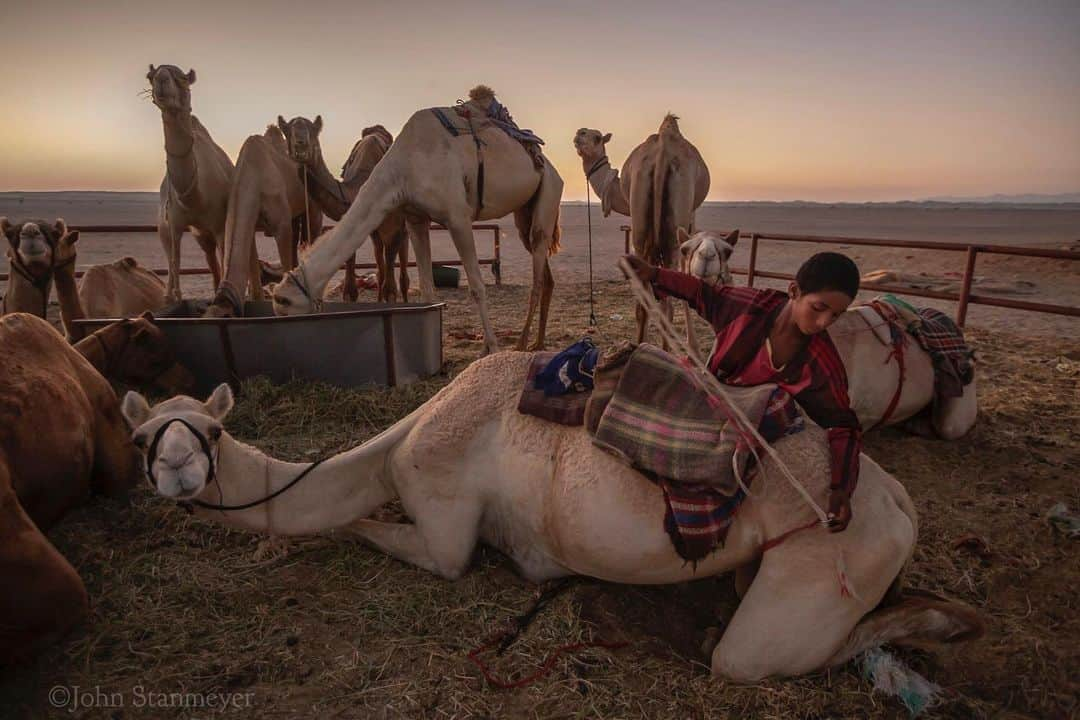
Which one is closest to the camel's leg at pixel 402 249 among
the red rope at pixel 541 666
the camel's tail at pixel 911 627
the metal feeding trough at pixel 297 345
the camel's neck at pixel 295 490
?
the metal feeding trough at pixel 297 345

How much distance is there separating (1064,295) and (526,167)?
10821 mm

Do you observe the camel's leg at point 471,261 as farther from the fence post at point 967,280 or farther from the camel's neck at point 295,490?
the fence post at point 967,280

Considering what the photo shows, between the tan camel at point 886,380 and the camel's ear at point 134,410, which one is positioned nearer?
the camel's ear at point 134,410

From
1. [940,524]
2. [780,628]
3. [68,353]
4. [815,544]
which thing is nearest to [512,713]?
[780,628]

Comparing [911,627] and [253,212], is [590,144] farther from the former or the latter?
[911,627]

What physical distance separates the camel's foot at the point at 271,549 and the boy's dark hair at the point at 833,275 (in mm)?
2472

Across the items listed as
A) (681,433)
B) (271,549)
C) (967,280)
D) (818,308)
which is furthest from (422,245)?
(967,280)

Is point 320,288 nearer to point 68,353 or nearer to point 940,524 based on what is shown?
point 68,353

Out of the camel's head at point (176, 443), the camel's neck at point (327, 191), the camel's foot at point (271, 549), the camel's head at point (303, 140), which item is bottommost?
the camel's foot at point (271, 549)

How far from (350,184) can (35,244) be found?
429 cm

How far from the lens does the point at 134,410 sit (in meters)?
2.56

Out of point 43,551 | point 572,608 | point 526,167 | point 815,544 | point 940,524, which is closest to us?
point 815,544

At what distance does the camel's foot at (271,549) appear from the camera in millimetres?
3021

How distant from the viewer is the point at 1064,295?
11938 mm
